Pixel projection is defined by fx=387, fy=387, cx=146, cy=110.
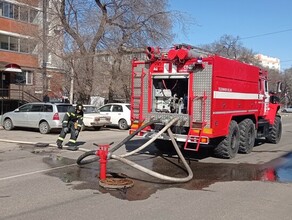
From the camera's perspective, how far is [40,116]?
18078 mm

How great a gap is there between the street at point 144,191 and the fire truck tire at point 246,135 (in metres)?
0.89

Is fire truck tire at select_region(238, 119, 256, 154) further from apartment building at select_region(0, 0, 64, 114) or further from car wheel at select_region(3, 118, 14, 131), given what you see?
apartment building at select_region(0, 0, 64, 114)

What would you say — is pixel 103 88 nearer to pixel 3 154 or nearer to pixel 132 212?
pixel 3 154

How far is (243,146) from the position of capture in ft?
39.9

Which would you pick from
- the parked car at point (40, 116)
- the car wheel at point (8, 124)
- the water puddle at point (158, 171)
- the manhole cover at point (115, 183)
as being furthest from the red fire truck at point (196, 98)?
the car wheel at point (8, 124)

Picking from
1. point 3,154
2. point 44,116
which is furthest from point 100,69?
point 3,154

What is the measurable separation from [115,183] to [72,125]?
5.70 meters

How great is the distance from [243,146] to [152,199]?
6350mm

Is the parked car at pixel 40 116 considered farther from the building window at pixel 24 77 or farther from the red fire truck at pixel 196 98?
the building window at pixel 24 77

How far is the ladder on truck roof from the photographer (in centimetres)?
1111

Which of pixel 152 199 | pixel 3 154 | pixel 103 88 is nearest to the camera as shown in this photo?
pixel 152 199

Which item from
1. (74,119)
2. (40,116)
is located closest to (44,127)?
(40,116)

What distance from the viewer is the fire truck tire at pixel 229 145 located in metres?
11.0

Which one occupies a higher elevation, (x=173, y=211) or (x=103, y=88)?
(x=103, y=88)
